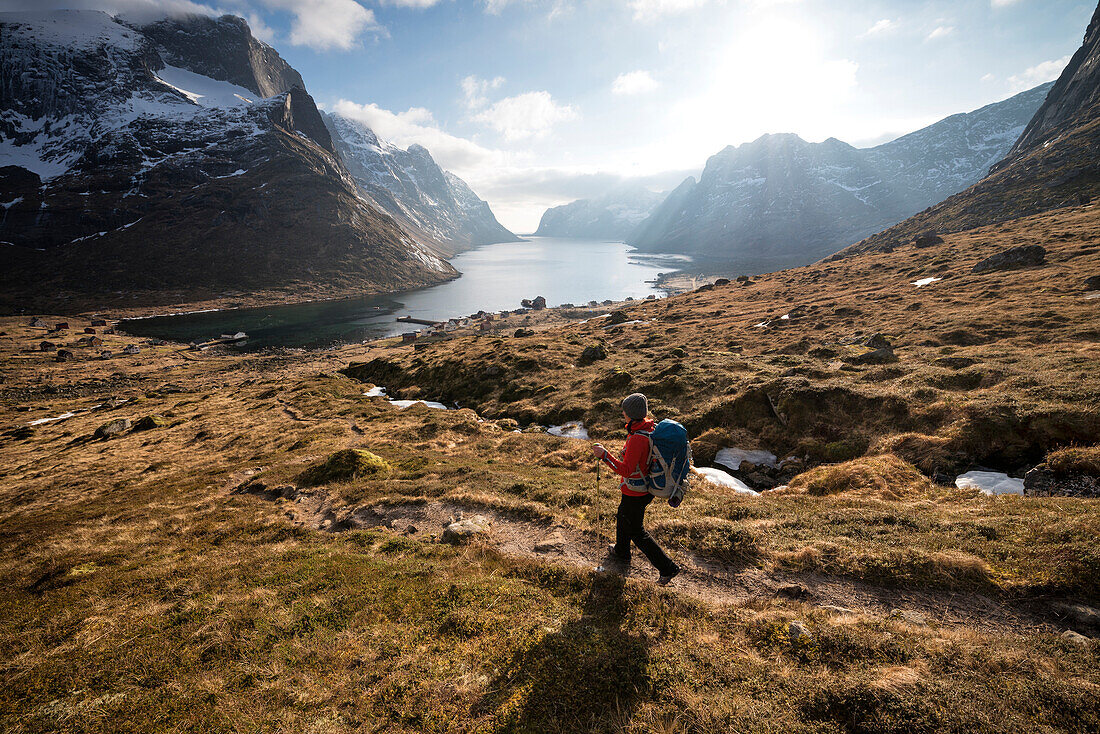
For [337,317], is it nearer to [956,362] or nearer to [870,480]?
[956,362]

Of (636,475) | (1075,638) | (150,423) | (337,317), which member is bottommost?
(150,423)

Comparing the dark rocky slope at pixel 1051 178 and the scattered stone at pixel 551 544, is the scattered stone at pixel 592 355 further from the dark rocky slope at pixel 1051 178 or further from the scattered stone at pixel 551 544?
the dark rocky slope at pixel 1051 178

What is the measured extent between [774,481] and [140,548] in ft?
68.5

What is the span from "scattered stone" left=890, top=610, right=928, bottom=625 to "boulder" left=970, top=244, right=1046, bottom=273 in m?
53.8

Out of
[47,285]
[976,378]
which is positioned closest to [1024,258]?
[976,378]

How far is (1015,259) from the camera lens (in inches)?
1549

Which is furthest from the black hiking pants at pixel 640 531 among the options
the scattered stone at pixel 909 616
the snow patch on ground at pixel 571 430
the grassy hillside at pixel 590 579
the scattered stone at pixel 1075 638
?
the snow patch on ground at pixel 571 430

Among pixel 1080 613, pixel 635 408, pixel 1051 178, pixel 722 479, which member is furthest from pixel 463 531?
pixel 1051 178

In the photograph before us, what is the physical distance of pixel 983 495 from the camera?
32.5 ft

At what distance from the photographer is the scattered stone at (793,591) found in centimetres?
710

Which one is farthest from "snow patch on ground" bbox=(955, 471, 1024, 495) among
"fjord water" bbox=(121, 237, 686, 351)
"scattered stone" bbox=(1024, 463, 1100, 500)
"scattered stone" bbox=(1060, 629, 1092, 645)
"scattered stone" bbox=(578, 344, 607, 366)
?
"fjord water" bbox=(121, 237, 686, 351)

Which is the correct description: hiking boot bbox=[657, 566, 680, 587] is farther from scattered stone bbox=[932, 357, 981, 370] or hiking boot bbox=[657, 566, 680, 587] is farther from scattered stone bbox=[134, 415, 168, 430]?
scattered stone bbox=[134, 415, 168, 430]

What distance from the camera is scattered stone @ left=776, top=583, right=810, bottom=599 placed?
7098 millimetres

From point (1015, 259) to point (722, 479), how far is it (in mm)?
50064
